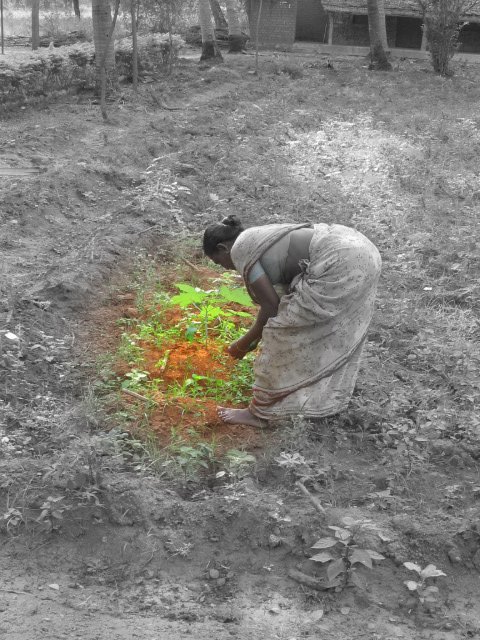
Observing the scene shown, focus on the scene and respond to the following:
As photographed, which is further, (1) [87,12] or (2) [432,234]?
(1) [87,12]

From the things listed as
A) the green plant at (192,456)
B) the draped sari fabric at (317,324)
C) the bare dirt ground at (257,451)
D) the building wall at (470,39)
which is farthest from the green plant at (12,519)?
the building wall at (470,39)

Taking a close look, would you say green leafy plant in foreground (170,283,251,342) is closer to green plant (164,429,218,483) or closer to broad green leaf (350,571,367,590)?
green plant (164,429,218,483)

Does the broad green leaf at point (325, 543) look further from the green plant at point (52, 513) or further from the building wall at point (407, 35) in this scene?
the building wall at point (407, 35)

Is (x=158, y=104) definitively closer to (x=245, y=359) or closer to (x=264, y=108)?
(x=264, y=108)

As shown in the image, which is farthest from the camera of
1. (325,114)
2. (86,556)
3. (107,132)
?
(325,114)

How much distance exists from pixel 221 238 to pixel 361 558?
1768 mm

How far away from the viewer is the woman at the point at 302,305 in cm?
441

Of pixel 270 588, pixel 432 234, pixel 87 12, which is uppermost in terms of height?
pixel 87 12

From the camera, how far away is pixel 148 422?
15.5 feet

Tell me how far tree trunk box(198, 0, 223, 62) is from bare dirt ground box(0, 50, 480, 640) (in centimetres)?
1087

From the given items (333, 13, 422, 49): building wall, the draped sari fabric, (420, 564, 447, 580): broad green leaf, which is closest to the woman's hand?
the draped sari fabric

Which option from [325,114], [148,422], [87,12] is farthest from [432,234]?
[87,12]

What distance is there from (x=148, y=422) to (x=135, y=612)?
4.88 ft

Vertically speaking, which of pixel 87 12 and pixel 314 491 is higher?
pixel 87 12
